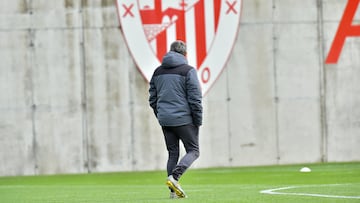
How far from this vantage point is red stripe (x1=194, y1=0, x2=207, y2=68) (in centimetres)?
2175

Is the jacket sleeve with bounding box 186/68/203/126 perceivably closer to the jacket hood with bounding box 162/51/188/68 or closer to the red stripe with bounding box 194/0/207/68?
the jacket hood with bounding box 162/51/188/68

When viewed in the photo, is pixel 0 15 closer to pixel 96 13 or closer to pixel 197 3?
pixel 96 13

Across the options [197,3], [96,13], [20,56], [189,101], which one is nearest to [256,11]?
[197,3]

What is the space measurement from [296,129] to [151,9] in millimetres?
3866

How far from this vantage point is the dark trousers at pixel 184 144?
12414 millimetres

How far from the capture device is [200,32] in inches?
859

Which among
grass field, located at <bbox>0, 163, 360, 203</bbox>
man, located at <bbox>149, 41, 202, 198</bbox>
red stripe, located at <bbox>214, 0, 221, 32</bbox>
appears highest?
red stripe, located at <bbox>214, 0, 221, 32</bbox>

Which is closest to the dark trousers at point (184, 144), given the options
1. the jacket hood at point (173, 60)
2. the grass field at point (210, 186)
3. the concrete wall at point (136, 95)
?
the grass field at point (210, 186)

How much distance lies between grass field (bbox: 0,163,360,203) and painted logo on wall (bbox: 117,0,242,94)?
87.4 inches

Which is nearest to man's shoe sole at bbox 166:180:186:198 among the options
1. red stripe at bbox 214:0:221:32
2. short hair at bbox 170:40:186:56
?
short hair at bbox 170:40:186:56

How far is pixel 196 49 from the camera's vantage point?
21.8m

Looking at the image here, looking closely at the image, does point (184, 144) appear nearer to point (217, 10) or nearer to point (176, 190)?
point (176, 190)

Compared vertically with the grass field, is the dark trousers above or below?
above

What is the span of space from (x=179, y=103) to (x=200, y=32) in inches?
371
